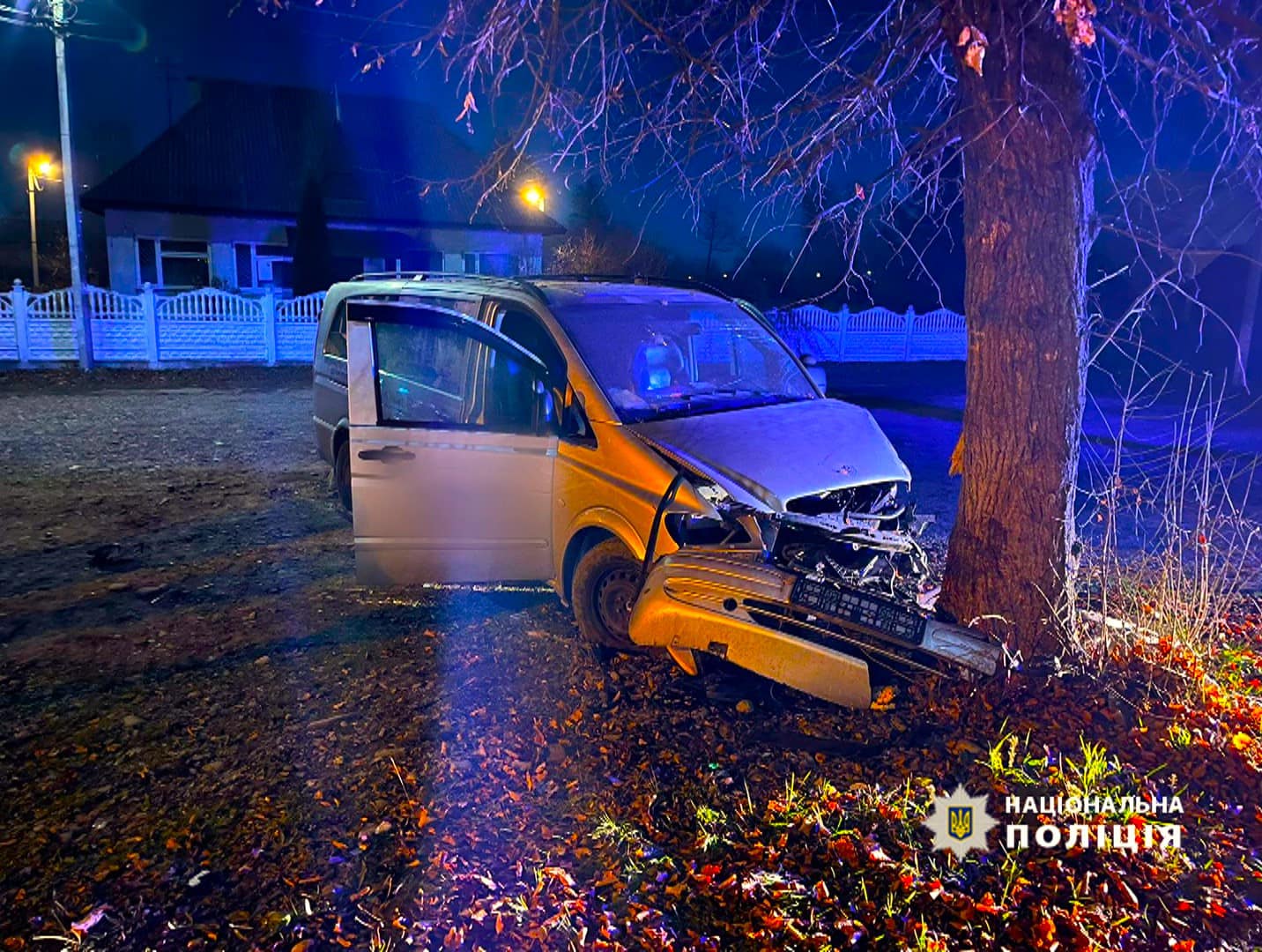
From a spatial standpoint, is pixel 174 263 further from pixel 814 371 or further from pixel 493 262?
pixel 814 371

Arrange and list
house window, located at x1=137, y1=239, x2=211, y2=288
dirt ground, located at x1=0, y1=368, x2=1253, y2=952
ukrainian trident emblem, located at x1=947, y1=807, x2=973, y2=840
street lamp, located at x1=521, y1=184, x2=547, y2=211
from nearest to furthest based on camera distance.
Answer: dirt ground, located at x1=0, y1=368, x2=1253, y2=952, ukrainian trident emblem, located at x1=947, y1=807, x2=973, y2=840, house window, located at x1=137, y1=239, x2=211, y2=288, street lamp, located at x1=521, y1=184, x2=547, y2=211

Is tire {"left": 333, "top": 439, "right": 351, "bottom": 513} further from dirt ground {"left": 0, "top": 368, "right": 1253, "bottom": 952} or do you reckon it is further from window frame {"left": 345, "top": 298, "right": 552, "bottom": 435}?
window frame {"left": 345, "top": 298, "right": 552, "bottom": 435}

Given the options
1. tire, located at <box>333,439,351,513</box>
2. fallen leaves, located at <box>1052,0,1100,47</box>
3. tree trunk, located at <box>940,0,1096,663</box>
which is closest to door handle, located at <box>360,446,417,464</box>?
tire, located at <box>333,439,351,513</box>

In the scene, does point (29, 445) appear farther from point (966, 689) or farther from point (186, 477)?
point (966, 689)

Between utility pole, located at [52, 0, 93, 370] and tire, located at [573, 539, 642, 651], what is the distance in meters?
15.7

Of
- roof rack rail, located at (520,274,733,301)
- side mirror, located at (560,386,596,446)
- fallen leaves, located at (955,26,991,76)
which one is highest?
fallen leaves, located at (955,26,991,76)

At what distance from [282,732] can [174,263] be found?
2386 cm

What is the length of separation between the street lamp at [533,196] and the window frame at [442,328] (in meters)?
21.2

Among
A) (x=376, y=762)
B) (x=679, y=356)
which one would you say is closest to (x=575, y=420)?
(x=679, y=356)

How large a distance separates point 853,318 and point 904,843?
21474 millimetres

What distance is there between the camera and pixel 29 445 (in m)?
10.5

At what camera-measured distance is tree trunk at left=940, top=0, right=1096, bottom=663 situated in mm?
4043

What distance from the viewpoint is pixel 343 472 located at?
7.52 meters

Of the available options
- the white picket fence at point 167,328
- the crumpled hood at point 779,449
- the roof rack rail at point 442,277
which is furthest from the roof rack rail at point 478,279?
the white picket fence at point 167,328
